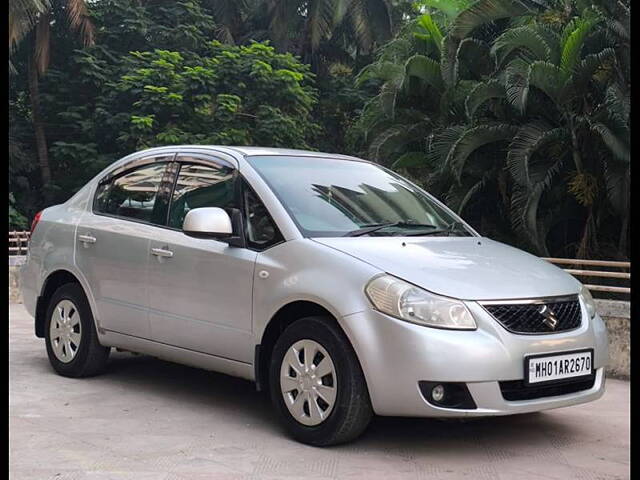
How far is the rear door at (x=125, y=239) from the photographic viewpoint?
5.94m

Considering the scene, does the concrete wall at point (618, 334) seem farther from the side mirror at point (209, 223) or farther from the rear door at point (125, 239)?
the rear door at point (125, 239)

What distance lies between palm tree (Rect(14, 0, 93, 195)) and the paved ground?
68.5 feet

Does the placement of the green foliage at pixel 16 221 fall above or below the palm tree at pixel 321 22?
below

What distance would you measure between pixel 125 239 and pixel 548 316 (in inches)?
114

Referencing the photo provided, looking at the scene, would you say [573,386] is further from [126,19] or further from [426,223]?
[126,19]

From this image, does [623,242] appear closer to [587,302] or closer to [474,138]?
[474,138]

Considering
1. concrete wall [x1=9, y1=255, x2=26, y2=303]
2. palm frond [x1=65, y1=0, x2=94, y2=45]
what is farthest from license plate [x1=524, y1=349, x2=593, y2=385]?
palm frond [x1=65, y1=0, x2=94, y2=45]

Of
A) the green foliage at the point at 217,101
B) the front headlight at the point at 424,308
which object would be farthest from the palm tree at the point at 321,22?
the front headlight at the point at 424,308

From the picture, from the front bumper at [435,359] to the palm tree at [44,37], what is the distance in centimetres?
2254

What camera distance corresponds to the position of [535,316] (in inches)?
184

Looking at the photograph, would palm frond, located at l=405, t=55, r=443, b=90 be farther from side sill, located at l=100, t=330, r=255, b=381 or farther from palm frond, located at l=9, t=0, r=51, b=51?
palm frond, located at l=9, t=0, r=51, b=51

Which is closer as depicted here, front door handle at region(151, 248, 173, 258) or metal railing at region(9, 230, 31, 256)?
front door handle at region(151, 248, 173, 258)

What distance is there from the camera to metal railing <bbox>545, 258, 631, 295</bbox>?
7441 mm
